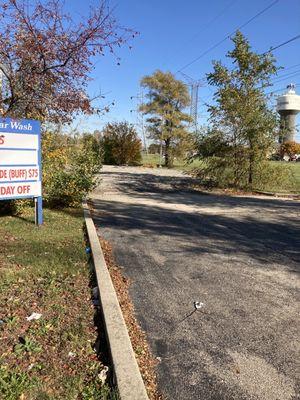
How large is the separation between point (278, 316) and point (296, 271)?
1781 millimetres

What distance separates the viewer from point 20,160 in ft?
24.3

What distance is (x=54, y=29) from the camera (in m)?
6.80

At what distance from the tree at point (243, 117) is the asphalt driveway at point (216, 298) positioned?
8.08 metres

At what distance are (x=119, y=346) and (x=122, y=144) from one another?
125ft

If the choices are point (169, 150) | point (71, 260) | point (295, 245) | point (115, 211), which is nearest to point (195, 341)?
point (71, 260)

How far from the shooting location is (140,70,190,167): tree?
38469 millimetres

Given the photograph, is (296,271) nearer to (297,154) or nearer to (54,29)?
(54,29)

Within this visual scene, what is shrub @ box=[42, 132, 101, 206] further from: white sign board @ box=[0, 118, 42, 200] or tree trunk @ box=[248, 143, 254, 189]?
tree trunk @ box=[248, 143, 254, 189]

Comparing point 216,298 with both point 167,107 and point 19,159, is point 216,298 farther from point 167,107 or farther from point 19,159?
point 167,107

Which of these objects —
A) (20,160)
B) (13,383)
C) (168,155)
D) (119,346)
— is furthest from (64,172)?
(168,155)

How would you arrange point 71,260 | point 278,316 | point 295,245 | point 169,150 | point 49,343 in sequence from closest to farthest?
point 49,343, point 278,316, point 71,260, point 295,245, point 169,150

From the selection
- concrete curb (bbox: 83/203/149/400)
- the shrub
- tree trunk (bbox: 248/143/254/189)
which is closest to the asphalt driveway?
concrete curb (bbox: 83/203/149/400)

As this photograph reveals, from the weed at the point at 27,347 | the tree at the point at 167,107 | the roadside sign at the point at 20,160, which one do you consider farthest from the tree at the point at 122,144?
the weed at the point at 27,347

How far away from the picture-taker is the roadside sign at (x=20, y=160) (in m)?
7.11
